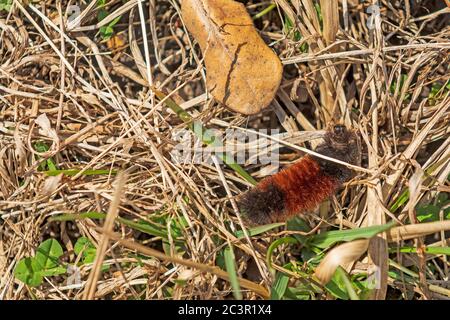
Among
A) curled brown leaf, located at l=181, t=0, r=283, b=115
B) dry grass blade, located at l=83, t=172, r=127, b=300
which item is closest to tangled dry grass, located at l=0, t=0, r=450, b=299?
curled brown leaf, located at l=181, t=0, r=283, b=115

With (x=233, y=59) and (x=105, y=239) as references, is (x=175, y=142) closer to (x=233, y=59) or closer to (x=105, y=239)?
(x=233, y=59)

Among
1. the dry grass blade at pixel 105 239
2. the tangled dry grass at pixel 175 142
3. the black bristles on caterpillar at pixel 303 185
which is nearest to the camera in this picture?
the dry grass blade at pixel 105 239

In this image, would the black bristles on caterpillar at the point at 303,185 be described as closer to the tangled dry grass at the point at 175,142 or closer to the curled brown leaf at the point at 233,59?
the tangled dry grass at the point at 175,142

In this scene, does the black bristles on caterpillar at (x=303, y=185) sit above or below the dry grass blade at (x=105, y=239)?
below

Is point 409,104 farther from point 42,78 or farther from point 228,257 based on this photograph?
point 42,78

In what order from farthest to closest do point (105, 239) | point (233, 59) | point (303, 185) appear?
point (233, 59), point (303, 185), point (105, 239)

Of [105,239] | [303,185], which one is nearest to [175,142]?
[303,185]

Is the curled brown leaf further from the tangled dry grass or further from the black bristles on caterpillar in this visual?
the black bristles on caterpillar

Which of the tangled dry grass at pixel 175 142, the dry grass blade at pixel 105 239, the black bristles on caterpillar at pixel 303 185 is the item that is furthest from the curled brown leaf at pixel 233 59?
the dry grass blade at pixel 105 239
